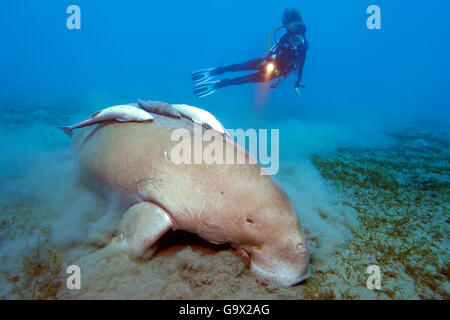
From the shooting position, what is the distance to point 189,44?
108m

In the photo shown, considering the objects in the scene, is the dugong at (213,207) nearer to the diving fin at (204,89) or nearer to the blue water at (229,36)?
the diving fin at (204,89)

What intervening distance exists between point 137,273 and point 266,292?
40.7 inches

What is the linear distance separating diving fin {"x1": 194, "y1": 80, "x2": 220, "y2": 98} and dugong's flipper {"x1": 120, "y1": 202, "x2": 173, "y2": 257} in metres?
→ 8.09

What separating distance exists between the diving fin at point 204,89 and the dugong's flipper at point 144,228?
809 centimetres

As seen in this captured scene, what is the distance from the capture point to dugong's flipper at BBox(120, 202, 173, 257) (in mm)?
1858

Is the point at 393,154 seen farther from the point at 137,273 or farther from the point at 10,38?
the point at 10,38

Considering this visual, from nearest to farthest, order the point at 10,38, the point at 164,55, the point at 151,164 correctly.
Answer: the point at 151,164
the point at 10,38
the point at 164,55

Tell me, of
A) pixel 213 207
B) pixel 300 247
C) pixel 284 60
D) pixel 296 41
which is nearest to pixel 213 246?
pixel 213 207

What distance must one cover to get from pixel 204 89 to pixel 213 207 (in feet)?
29.3

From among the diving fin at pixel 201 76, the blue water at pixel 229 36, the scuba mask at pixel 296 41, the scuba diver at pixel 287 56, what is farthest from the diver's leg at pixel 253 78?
the blue water at pixel 229 36

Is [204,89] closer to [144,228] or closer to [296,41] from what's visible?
[296,41]

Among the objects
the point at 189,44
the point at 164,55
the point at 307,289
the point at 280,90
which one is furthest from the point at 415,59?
the point at 307,289

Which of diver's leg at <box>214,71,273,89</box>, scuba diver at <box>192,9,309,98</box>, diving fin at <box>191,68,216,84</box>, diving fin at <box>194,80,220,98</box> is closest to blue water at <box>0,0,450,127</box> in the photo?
diving fin at <box>191,68,216,84</box>

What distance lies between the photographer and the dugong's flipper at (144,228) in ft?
6.10
